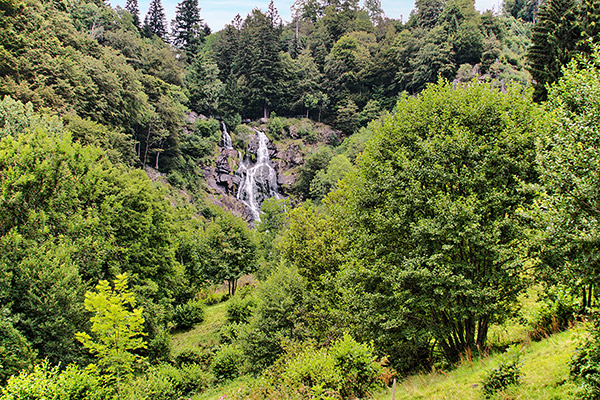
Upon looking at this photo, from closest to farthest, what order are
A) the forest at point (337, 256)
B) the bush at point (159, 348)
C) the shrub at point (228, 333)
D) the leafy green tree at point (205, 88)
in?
the forest at point (337, 256)
the bush at point (159, 348)
the shrub at point (228, 333)
the leafy green tree at point (205, 88)

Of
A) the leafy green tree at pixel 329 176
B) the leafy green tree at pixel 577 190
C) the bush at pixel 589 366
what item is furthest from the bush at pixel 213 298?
the leafy green tree at pixel 577 190

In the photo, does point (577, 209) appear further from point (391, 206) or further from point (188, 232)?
point (188, 232)

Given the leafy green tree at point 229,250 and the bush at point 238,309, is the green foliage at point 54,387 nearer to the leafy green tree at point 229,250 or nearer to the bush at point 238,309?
the bush at point 238,309

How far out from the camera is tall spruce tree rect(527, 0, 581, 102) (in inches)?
1237

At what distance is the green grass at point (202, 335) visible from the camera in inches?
925

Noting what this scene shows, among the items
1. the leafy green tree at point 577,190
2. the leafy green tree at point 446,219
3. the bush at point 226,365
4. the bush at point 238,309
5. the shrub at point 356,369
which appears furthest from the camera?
the bush at point 238,309

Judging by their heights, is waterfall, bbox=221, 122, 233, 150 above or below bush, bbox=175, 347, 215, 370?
above

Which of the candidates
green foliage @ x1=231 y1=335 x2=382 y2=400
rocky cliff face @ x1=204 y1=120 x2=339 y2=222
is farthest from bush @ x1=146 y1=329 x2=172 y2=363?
rocky cliff face @ x1=204 y1=120 x2=339 y2=222

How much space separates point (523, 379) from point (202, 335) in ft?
72.1

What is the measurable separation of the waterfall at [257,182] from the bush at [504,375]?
174 feet

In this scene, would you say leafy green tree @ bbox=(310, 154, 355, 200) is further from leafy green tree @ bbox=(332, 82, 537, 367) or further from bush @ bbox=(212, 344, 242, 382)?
leafy green tree @ bbox=(332, 82, 537, 367)

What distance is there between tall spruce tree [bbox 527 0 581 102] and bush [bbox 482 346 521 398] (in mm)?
30931

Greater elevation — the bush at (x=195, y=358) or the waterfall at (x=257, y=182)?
the waterfall at (x=257, y=182)

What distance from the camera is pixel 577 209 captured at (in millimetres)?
6223
